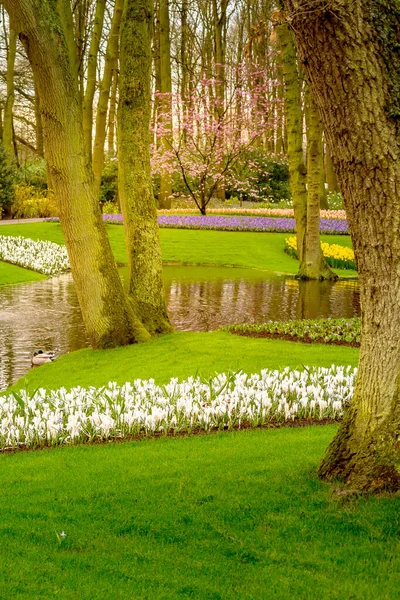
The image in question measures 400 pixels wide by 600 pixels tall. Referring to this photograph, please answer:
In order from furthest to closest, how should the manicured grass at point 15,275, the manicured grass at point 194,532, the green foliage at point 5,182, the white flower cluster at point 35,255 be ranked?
the green foliage at point 5,182, the white flower cluster at point 35,255, the manicured grass at point 15,275, the manicured grass at point 194,532

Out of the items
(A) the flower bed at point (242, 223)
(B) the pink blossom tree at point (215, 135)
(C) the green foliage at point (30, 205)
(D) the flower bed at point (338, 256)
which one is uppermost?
(B) the pink blossom tree at point (215, 135)

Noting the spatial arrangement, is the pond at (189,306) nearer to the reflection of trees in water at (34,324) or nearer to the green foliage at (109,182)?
the reflection of trees in water at (34,324)

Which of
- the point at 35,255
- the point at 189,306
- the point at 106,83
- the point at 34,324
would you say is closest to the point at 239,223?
the point at 35,255

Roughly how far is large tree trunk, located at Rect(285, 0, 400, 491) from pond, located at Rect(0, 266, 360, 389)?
6.19 m

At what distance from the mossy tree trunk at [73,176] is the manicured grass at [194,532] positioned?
5353 mm

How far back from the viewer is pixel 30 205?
34.6m

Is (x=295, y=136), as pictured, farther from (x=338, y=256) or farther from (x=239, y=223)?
(x=239, y=223)

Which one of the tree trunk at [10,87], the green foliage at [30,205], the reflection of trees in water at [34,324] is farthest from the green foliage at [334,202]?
the reflection of trees in water at [34,324]

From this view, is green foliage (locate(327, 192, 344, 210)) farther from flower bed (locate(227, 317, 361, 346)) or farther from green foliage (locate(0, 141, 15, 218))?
flower bed (locate(227, 317, 361, 346))

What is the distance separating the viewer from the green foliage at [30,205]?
3453 centimetres

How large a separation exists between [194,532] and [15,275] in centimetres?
1731

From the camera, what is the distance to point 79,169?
10281mm

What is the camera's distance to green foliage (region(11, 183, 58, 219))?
34531 mm

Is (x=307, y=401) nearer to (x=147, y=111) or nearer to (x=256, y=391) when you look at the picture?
(x=256, y=391)
